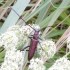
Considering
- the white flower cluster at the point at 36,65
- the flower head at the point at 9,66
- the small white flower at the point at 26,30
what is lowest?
the white flower cluster at the point at 36,65

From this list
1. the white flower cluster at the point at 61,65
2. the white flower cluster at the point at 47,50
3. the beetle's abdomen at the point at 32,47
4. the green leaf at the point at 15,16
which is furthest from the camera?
the green leaf at the point at 15,16

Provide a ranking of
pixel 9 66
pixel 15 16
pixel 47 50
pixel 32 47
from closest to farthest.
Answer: pixel 9 66 < pixel 47 50 < pixel 32 47 < pixel 15 16

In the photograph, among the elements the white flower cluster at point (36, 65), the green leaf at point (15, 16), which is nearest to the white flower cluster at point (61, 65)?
the white flower cluster at point (36, 65)

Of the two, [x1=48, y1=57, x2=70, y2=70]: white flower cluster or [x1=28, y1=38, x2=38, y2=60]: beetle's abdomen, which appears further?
[x1=28, y1=38, x2=38, y2=60]: beetle's abdomen

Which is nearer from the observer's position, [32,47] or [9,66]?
[9,66]

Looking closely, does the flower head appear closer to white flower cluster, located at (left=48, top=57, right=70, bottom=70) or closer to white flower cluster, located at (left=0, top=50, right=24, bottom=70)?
white flower cluster, located at (left=0, top=50, right=24, bottom=70)

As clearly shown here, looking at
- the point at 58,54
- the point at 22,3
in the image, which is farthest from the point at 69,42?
the point at 58,54

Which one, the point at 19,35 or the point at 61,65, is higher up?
the point at 19,35

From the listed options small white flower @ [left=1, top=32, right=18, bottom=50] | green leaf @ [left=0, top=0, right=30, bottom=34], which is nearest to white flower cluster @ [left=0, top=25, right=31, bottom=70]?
small white flower @ [left=1, top=32, right=18, bottom=50]

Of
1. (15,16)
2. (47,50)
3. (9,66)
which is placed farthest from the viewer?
(15,16)

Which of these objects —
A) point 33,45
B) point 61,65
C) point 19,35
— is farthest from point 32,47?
point 61,65

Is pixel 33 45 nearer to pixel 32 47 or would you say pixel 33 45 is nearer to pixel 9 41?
pixel 32 47

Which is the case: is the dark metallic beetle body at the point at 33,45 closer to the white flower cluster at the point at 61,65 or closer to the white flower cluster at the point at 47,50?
the white flower cluster at the point at 47,50
